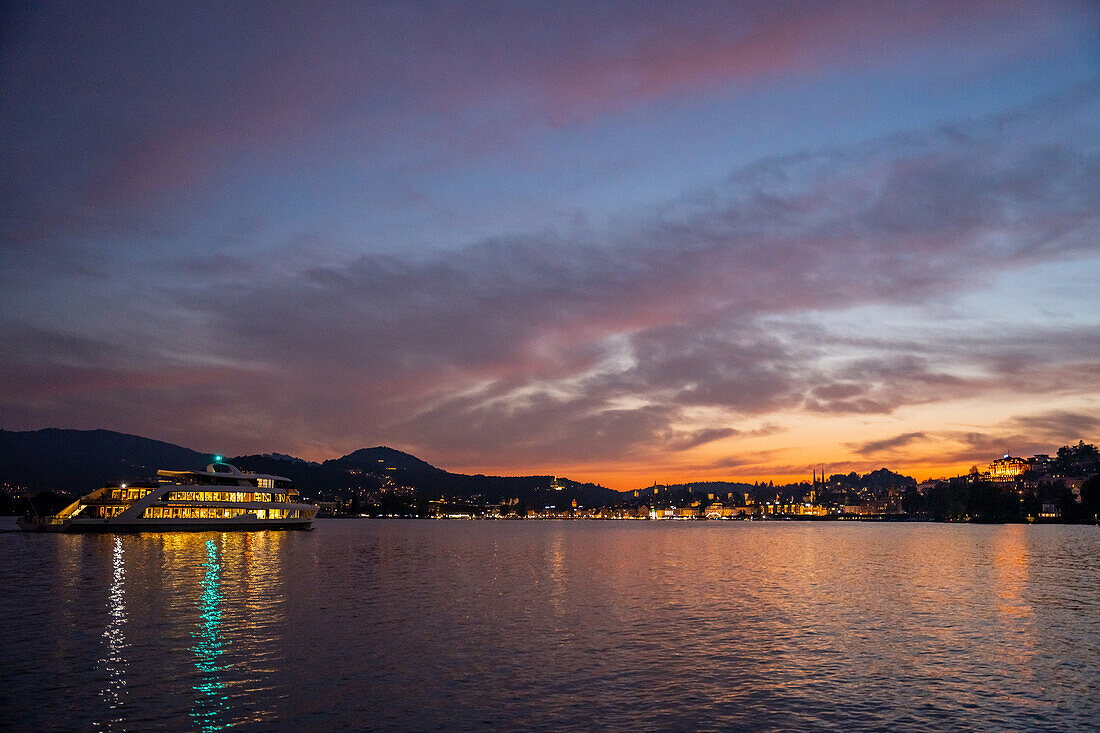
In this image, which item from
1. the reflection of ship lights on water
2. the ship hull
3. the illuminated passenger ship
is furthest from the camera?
the illuminated passenger ship

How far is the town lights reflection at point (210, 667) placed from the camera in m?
26.3

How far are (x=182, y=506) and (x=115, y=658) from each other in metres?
124

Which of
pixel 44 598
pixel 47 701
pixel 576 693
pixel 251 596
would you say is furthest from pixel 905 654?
pixel 44 598

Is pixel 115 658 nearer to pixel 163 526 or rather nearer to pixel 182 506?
pixel 163 526

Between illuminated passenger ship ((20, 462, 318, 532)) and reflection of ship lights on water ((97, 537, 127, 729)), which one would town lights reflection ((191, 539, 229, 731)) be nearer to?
reflection of ship lights on water ((97, 537, 127, 729))

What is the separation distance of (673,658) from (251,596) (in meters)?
33.9

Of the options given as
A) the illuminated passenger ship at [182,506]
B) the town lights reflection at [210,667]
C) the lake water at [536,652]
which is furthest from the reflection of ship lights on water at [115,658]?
the illuminated passenger ship at [182,506]

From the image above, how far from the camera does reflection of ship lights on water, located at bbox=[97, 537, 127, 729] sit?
1075 inches

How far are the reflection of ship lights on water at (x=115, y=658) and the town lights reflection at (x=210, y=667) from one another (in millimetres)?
2599

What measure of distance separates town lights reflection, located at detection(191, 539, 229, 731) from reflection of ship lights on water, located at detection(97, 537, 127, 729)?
260 centimetres

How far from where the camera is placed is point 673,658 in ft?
120

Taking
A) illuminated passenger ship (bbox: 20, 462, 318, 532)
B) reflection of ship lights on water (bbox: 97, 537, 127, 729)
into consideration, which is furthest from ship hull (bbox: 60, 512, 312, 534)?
reflection of ship lights on water (bbox: 97, 537, 127, 729)

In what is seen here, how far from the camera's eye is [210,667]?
1310 inches

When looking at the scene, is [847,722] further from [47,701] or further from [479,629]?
[47,701]
